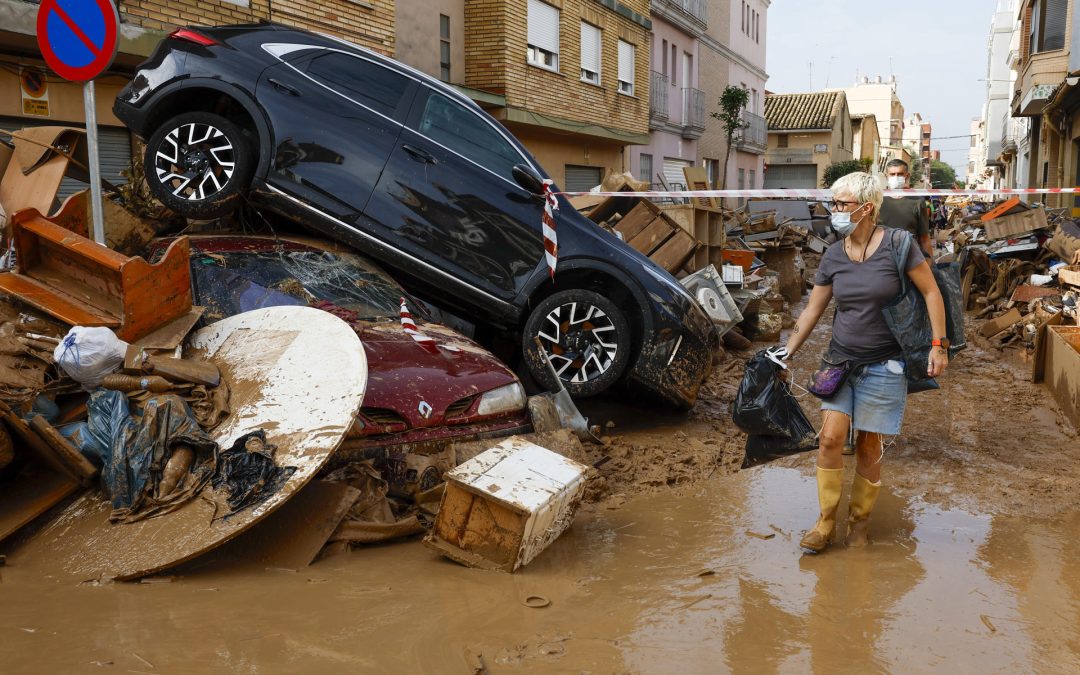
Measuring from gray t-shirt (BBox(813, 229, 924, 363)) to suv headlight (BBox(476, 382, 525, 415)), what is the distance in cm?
187

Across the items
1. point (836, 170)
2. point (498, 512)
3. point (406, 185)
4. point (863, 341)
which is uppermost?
point (836, 170)

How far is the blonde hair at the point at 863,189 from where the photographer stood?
4320mm

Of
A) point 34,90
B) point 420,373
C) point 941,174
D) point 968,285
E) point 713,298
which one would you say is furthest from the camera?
point 941,174

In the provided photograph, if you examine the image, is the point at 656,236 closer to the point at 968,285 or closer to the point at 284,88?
the point at 284,88

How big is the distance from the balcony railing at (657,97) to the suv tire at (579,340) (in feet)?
68.7

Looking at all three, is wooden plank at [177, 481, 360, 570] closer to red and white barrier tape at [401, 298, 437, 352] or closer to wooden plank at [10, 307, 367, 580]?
wooden plank at [10, 307, 367, 580]

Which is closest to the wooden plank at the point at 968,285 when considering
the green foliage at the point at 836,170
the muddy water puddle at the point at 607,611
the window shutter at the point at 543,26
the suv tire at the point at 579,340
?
the suv tire at the point at 579,340

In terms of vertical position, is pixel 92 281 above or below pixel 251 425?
above

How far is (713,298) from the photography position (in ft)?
29.9

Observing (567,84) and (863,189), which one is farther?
(567,84)

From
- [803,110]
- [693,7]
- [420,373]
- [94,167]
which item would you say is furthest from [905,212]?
[803,110]

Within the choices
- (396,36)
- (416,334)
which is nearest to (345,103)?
(416,334)

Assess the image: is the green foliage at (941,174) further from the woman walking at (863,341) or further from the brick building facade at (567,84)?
the woman walking at (863,341)

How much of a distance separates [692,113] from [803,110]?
1161 inches
